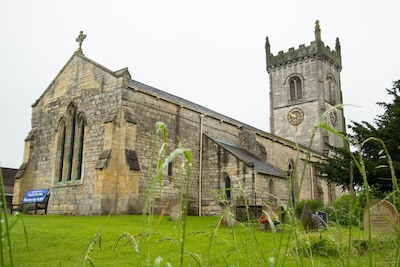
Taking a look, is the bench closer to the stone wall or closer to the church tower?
the stone wall

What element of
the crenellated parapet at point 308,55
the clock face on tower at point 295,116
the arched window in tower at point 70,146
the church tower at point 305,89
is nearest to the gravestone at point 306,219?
the arched window in tower at point 70,146

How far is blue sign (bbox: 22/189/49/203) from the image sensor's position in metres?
18.6

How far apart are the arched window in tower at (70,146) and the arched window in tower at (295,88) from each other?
28.6 meters

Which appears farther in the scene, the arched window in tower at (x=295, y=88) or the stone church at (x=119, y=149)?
the arched window in tower at (x=295, y=88)

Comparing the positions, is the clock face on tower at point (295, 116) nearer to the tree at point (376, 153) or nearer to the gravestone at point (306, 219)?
the tree at point (376, 153)

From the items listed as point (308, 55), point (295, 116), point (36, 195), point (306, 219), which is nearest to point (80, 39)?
point (36, 195)

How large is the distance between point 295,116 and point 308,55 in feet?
23.0

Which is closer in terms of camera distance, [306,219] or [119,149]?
[306,219]

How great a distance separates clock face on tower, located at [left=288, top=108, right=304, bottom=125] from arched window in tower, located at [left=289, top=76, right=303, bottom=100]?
1.66 meters

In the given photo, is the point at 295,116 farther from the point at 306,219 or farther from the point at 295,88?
the point at 306,219

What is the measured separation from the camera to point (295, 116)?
41.4m

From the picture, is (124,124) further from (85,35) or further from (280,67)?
(280,67)

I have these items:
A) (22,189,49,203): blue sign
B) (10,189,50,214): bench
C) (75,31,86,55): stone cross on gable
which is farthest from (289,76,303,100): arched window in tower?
(22,189,49,203): blue sign

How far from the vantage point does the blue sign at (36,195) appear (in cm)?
1861
